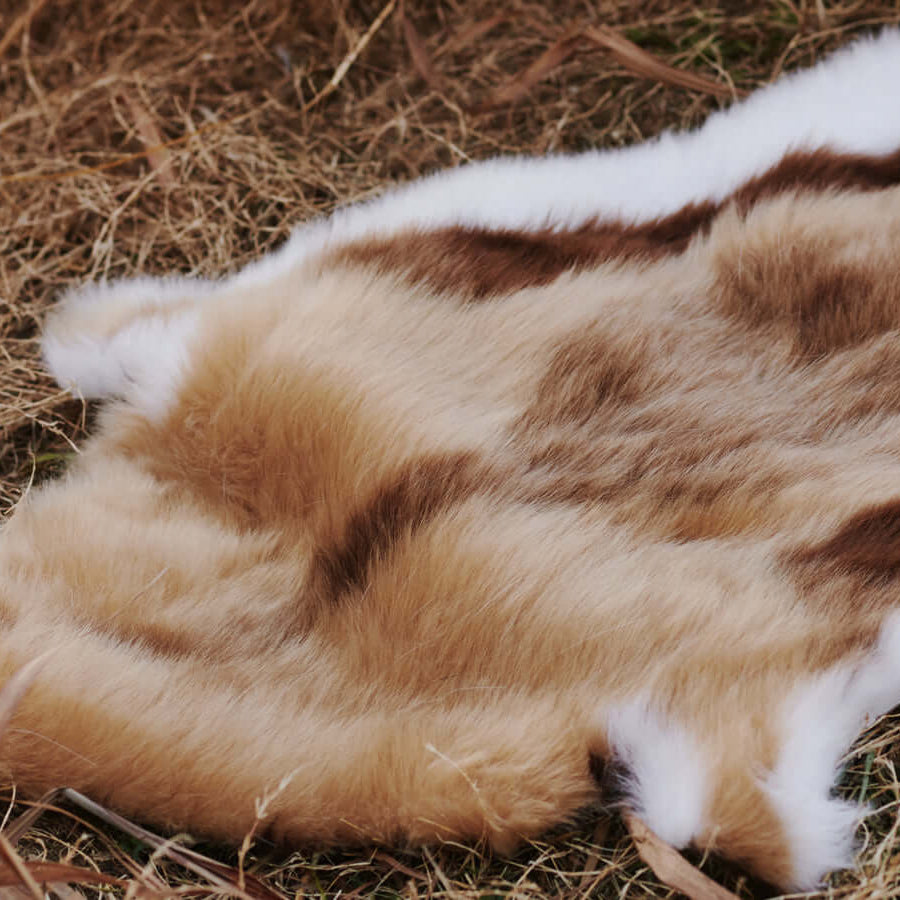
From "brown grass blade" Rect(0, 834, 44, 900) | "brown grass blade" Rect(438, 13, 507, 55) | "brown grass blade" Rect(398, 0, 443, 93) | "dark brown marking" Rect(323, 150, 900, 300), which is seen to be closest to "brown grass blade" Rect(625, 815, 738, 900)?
"brown grass blade" Rect(0, 834, 44, 900)

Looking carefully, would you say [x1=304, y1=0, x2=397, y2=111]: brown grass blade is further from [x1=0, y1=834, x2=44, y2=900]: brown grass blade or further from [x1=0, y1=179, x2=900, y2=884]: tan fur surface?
[x1=0, y1=834, x2=44, y2=900]: brown grass blade

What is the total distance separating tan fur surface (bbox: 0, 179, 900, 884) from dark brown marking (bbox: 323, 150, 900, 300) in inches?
1.0

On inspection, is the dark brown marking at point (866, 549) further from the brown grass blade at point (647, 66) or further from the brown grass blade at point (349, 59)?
the brown grass blade at point (349, 59)

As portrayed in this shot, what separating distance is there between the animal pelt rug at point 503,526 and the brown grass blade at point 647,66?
52 centimetres

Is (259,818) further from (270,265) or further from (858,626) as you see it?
(270,265)

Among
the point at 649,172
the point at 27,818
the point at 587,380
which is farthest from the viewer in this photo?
the point at 649,172

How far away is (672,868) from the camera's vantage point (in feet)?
3.95

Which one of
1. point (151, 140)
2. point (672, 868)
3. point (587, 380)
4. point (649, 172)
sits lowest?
point (672, 868)

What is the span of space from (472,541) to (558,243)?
1.88 feet

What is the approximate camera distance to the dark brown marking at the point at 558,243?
1.62 meters

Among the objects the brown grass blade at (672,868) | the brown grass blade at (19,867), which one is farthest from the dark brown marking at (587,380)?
the brown grass blade at (19,867)

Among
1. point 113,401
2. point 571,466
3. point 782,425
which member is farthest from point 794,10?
point 113,401

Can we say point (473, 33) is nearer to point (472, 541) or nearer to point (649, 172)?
point (649, 172)

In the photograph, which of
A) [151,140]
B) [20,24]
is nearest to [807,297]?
[151,140]
